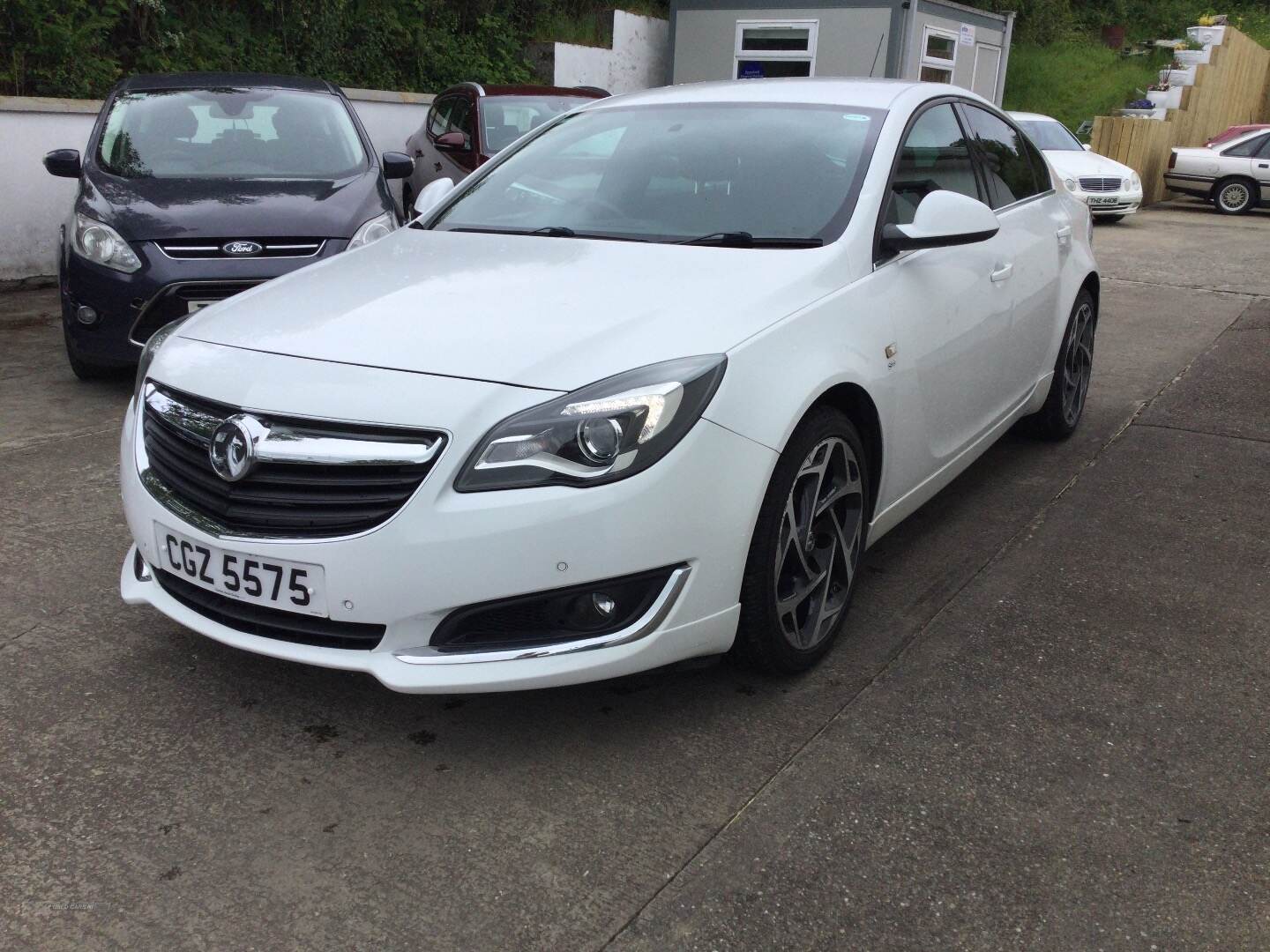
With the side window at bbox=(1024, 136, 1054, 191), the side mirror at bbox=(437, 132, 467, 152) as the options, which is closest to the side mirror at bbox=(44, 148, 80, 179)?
the side mirror at bbox=(437, 132, 467, 152)

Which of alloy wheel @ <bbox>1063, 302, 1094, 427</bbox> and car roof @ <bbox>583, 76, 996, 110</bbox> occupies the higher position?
car roof @ <bbox>583, 76, 996, 110</bbox>

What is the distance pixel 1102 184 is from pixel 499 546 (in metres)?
15.1

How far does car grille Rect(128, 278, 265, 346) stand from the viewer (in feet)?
18.5

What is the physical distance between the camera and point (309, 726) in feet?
9.48

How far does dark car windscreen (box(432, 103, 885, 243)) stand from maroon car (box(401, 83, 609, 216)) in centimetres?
560

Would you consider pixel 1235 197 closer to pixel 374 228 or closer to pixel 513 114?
pixel 513 114

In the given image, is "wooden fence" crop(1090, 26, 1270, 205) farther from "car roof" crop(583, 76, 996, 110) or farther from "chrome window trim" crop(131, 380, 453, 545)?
"chrome window trim" crop(131, 380, 453, 545)

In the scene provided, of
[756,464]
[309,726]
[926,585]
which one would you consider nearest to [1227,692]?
[926,585]

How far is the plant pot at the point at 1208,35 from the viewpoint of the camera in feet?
74.3

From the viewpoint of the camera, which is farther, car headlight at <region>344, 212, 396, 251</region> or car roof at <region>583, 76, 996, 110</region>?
car headlight at <region>344, 212, 396, 251</region>

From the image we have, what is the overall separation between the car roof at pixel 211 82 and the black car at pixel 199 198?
12 millimetres

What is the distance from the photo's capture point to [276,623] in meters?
2.69

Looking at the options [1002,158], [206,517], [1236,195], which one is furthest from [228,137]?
[1236,195]

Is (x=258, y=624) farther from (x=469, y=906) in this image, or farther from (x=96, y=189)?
(x=96, y=189)
